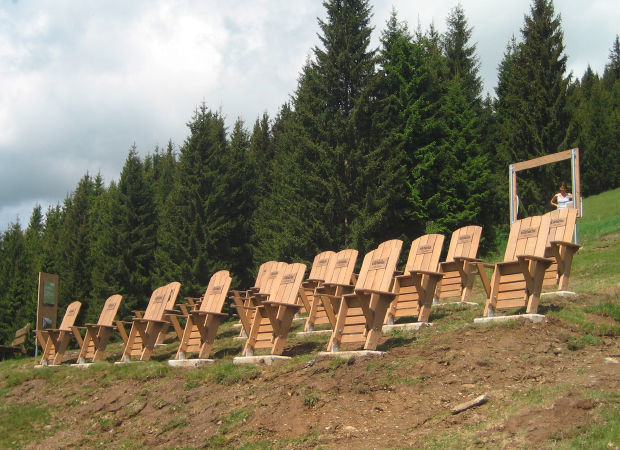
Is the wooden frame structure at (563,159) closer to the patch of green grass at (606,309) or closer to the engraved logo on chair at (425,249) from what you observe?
the engraved logo on chair at (425,249)

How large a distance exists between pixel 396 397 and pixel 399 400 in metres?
0.06

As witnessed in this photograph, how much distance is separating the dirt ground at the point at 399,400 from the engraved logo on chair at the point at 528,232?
1.22 metres

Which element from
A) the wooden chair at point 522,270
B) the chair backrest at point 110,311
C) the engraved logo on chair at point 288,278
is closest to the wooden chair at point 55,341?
the chair backrest at point 110,311

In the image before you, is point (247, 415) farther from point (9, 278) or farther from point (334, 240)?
point (9, 278)

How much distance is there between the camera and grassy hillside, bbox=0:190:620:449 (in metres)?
4.53

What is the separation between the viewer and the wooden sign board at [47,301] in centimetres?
1470

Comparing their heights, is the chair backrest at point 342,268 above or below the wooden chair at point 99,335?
above

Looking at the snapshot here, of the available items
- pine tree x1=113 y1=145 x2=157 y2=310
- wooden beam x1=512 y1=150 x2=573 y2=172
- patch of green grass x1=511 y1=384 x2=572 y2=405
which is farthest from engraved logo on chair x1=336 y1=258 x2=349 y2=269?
pine tree x1=113 y1=145 x2=157 y2=310

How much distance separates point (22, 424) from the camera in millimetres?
8102

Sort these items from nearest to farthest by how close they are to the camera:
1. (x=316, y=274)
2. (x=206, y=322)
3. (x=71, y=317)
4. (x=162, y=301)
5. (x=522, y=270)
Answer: (x=522, y=270)
(x=206, y=322)
(x=316, y=274)
(x=162, y=301)
(x=71, y=317)

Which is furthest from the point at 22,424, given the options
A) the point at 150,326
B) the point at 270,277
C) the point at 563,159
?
the point at 563,159

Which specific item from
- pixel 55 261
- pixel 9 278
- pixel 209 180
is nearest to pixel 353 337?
pixel 209 180

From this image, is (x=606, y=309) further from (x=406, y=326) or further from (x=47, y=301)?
(x=47, y=301)

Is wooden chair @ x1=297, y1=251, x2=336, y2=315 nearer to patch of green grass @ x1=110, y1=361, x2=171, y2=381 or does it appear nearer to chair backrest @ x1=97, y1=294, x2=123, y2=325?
patch of green grass @ x1=110, y1=361, x2=171, y2=381
